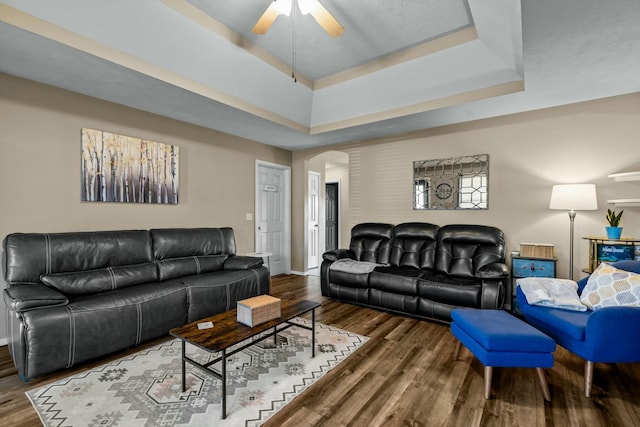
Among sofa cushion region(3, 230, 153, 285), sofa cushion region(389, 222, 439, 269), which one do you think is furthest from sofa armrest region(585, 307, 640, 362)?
sofa cushion region(3, 230, 153, 285)

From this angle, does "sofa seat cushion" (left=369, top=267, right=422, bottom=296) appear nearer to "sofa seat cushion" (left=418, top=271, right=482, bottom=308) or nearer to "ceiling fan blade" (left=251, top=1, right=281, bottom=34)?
"sofa seat cushion" (left=418, top=271, right=482, bottom=308)

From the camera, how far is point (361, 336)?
9.44ft

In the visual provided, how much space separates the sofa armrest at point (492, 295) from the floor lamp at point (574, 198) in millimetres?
1109

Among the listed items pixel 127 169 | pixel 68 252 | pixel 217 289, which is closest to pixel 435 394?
pixel 217 289

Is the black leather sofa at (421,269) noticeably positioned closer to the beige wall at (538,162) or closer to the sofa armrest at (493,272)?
the sofa armrest at (493,272)

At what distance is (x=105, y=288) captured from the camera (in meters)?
2.77

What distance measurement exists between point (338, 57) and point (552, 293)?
3198 millimetres

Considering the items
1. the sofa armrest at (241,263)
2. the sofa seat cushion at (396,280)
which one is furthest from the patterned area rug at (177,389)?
the sofa armrest at (241,263)

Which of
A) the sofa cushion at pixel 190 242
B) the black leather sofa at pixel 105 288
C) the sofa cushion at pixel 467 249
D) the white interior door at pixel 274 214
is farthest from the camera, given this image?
the white interior door at pixel 274 214

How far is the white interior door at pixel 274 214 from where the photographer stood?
5262 mm

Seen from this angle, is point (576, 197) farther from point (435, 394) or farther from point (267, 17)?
point (267, 17)

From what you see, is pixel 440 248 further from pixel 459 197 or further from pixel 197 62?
pixel 197 62

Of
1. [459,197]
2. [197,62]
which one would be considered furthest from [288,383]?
[459,197]

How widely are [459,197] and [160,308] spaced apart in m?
3.88
